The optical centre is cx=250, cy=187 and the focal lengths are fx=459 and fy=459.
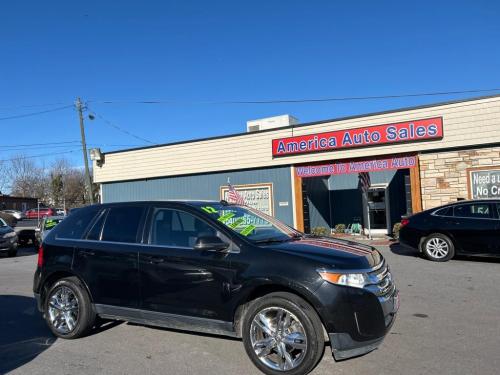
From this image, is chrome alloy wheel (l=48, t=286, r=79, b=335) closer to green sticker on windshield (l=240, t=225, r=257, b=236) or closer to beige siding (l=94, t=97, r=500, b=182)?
green sticker on windshield (l=240, t=225, r=257, b=236)

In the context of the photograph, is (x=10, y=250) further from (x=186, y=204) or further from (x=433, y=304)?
(x=433, y=304)

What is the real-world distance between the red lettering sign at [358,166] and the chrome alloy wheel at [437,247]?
225 inches

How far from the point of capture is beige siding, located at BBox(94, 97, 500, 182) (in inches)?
591

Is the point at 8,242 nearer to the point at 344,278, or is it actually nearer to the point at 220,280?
the point at 220,280

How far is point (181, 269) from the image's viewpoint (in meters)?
4.80

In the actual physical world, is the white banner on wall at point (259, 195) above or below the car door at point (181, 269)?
above

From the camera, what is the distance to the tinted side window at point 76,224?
5855 millimetres

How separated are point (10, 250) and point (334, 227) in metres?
13.4

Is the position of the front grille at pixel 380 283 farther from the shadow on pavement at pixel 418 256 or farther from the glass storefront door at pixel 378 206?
the glass storefront door at pixel 378 206

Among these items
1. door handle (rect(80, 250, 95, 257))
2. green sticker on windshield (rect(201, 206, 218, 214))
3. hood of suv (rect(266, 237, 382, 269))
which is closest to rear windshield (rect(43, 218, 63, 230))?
door handle (rect(80, 250, 95, 257))

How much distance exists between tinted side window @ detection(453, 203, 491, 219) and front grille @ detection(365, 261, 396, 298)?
7183 mm

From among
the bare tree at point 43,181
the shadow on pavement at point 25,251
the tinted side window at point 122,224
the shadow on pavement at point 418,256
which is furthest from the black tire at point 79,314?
the bare tree at point 43,181

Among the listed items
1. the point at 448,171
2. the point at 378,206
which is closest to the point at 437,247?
the point at 448,171

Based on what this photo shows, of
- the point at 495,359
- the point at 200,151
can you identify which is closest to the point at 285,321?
the point at 495,359
